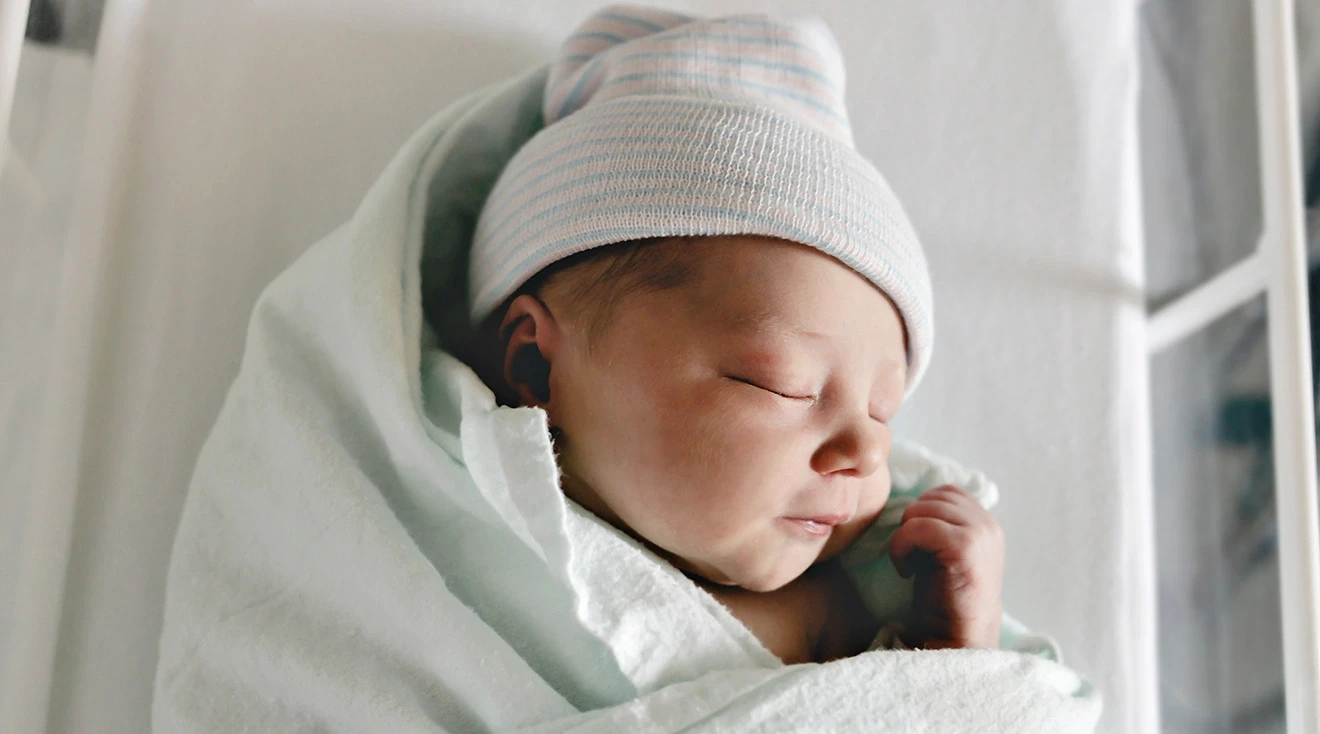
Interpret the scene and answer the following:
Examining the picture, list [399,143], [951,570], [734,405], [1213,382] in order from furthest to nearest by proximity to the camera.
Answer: [1213,382], [399,143], [951,570], [734,405]

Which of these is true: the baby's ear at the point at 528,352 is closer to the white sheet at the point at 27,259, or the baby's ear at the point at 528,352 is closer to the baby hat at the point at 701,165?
the baby hat at the point at 701,165

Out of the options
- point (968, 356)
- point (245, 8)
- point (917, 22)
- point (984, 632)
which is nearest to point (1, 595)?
point (245, 8)

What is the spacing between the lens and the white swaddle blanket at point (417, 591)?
2.53 ft

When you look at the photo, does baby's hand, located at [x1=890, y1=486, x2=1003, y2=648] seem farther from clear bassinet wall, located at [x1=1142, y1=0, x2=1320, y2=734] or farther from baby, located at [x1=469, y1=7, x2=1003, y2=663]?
clear bassinet wall, located at [x1=1142, y1=0, x2=1320, y2=734]

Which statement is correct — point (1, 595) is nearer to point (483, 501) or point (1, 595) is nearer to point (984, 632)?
point (483, 501)

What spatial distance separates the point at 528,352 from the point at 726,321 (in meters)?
0.18

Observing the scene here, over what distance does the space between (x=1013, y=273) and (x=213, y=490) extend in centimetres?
90

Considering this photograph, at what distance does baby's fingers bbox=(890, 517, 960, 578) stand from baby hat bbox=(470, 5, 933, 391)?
0.14 meters

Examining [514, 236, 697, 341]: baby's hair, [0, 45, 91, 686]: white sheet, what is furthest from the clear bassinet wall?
[0, 45, 91, 686]: white sheet

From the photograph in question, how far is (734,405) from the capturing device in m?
0.79

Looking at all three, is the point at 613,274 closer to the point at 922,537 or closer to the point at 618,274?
the point at 618,274

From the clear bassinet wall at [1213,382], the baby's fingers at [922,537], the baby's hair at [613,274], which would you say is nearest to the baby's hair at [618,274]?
the baby's hair at [613,274]

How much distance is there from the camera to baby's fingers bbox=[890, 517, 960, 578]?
3.03ft

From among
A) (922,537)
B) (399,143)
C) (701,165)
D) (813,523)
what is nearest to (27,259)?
(399,143)
